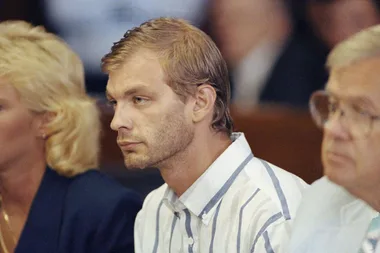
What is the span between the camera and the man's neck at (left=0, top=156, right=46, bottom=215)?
2.32 meters

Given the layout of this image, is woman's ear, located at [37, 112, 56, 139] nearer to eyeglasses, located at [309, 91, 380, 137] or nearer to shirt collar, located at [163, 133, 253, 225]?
shirt collar, located at [163, 133, 253, 225]

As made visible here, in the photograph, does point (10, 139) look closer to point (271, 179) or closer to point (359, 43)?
point (271, 179)

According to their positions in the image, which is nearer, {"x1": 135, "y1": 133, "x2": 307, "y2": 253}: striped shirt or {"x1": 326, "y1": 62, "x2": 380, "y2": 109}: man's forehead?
{"x1": 326, "y1": 62, "x2": 380, "y2": 109}: man's forehead

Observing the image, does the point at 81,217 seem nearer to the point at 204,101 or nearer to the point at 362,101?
the point at 204,101

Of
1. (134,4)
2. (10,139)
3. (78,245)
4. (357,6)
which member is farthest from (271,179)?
(134,4)

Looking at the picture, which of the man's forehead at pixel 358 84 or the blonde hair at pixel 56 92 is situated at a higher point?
the man's forehead at pixel 358 84

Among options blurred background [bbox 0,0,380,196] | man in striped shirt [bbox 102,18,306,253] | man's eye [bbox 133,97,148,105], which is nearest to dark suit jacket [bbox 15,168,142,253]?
man in striped shirt [bbox 102,18,306,253]

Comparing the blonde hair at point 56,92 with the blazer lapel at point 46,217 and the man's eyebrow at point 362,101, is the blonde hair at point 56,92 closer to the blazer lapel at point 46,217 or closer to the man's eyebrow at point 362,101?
the blazer lapel at point 46,217

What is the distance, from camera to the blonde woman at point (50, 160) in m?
2.24

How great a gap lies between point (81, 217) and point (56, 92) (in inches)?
12.7

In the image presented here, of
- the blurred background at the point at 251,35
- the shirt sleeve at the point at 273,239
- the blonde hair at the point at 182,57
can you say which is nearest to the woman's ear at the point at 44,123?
the blonde hair at the point at 182,57

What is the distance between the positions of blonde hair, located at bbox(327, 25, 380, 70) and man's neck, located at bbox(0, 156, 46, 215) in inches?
37.5

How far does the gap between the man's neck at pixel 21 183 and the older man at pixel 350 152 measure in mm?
808

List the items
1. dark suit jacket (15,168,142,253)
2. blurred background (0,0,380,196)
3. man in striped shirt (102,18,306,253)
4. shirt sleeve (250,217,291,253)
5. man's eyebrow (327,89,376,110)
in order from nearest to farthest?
man's eyebrow (327,89,376,110), shirt sleeve (250,217,291,253), man in striped shirt (102,18,306,253), dark suit jacket (15,168,142,253), blurred background (0,0,380,196)
